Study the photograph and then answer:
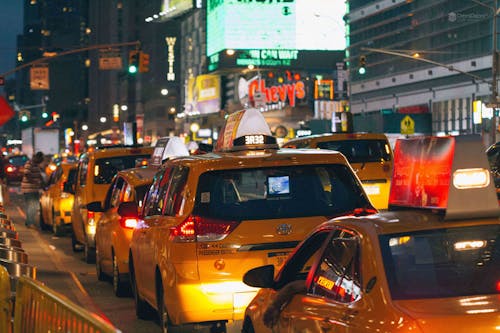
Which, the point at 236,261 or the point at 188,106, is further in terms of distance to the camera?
the point at 188,106

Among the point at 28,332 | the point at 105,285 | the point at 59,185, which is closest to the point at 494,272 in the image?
the point at 28,332

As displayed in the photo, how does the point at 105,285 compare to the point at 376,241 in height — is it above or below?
below

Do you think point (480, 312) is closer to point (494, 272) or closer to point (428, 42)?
point (494, 272)

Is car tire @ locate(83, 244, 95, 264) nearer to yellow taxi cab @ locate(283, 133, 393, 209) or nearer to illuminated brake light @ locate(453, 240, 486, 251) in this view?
yellow taxi cab @ locate(283, 133, 393, 209)

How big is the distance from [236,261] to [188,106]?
5640 inches

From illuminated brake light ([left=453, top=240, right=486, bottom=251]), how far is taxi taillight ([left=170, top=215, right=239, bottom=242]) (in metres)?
3.73

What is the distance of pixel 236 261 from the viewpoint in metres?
9.74

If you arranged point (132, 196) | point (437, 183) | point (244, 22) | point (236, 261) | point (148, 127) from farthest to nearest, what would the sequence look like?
point (148, 127)
point (244, 22)
point (132, 196)
point (236, 261)
point (437, 183)

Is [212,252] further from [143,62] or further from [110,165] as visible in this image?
[143,62]

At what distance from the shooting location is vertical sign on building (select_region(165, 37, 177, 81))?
16588 cm

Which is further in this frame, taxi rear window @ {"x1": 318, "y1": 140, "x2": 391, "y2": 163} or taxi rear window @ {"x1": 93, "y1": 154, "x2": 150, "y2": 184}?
taxi rear window @ {"x1": 318, "y1": 140, "x2": 391, "y2": 163}

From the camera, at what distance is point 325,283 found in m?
6.75

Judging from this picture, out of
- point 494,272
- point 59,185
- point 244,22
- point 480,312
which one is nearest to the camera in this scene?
point 480,312

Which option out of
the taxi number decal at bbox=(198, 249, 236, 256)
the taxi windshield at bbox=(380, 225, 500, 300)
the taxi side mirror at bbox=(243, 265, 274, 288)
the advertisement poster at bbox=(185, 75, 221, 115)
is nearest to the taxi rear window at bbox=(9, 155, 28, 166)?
the taxi number decal at bbox=(198, 249, 236, 256)
